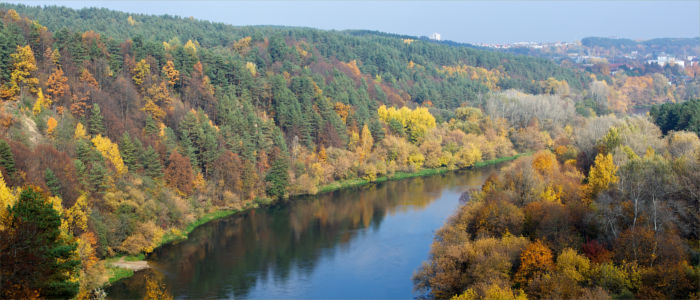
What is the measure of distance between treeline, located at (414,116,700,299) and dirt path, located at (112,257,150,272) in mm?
11846

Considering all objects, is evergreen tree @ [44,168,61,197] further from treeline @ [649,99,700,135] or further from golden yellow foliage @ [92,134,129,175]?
treeline @ [649,99,700,135]

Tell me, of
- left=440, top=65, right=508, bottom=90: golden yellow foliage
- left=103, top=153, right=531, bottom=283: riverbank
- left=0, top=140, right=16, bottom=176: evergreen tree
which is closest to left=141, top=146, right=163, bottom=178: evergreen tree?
left=103, top=153, right=531, bottom=283: riverbank

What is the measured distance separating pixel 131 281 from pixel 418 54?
71.9 meters

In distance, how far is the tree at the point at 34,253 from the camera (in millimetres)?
13586

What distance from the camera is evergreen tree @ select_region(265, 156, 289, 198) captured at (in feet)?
131

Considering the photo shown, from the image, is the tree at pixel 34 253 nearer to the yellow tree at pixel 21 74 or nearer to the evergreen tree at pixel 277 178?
the yellow tree at pixel 21 74

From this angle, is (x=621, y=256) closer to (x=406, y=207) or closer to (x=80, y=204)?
(x=406, y=207)

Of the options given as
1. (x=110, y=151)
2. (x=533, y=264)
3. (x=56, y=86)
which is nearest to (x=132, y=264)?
(x=110, y=151)

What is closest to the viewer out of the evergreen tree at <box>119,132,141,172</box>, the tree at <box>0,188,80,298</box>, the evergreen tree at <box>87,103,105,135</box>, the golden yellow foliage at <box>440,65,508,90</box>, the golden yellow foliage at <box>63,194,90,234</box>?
the tree at <box>0,188,80,298</box>

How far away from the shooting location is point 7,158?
24625 millimetres

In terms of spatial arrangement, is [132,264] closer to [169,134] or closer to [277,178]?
[169,134]

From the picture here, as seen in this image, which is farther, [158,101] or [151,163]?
[158,101]

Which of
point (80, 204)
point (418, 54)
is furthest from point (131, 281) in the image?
point (418, 54)

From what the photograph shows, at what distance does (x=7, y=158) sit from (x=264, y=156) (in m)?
18.4
